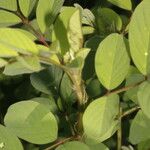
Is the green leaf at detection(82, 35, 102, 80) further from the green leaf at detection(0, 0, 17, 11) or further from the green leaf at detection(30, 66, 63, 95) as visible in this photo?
the green leaf at detection(0, 0, 17, 11)

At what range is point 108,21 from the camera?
0.94 meters

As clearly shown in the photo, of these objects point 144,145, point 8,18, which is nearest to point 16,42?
point 8,18

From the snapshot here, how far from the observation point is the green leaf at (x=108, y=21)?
92cm

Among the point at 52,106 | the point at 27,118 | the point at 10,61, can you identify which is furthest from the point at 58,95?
the point at 10,61

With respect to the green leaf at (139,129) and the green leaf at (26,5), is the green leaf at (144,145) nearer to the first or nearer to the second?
the green leaf at (139,129)

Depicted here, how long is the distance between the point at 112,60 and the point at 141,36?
0.07 m

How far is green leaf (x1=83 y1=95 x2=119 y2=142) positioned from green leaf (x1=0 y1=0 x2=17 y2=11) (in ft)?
0.96

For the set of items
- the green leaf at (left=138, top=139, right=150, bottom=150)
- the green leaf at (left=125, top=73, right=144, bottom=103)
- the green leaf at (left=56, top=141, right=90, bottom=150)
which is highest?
the green leaf at (left=125, top=73, right=144, bottom=103)

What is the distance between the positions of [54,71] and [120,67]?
0.78 feet

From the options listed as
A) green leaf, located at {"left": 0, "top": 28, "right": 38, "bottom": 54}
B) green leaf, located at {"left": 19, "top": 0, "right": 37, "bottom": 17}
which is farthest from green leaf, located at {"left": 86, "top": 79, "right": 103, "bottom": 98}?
green leaf, located at {"left": 0, "top": 28, "right": 38, "bottom": 54}

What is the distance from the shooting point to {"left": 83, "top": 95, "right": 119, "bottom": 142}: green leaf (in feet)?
2.22

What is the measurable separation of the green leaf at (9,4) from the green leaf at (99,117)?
0.29 metres

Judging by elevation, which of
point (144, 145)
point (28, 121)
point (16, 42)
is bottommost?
point (144, 145)

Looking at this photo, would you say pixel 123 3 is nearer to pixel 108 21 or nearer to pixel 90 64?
pixel 108 21
